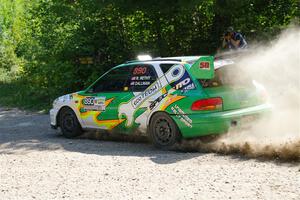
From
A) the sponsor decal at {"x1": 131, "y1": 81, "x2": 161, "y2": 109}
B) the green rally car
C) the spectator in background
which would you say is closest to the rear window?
the green rally car

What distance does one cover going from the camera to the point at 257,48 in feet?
47.5

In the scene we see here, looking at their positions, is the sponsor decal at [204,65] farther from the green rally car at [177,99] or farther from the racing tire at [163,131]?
the racing tire at [163,131]

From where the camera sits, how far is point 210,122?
8391 mm

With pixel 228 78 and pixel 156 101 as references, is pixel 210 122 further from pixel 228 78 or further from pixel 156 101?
pixel 156 101

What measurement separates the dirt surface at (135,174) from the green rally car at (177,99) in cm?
42

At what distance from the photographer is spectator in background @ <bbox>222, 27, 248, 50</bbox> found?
13.7 metres

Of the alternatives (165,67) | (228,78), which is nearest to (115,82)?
(165,67)

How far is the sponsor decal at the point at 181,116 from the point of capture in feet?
28.0

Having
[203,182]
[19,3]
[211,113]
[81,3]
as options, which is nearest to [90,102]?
[211,113]

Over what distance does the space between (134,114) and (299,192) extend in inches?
163

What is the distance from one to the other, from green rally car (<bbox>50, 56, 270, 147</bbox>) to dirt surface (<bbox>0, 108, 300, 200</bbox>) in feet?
1.39

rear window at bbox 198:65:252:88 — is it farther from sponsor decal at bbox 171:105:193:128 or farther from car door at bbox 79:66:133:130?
car door at bbox 79:66:133:130

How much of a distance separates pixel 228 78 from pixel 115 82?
2295 mm

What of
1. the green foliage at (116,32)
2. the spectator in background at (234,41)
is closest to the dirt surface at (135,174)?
the spectator in background at (234,41)
